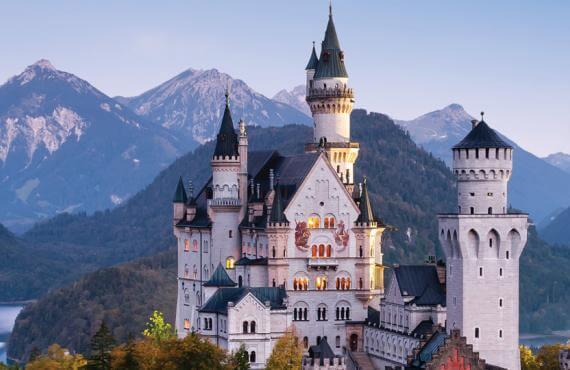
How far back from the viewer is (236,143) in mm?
160500

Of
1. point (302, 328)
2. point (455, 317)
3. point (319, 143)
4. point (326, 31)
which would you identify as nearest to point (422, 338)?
point (455, 317)

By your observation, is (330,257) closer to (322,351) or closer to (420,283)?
(322,351)

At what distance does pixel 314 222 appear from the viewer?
155m

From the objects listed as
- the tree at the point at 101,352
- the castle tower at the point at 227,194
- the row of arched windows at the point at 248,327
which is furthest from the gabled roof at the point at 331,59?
the tree at the point at 101,352

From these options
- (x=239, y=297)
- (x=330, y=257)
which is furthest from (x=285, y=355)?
(x=330, y=257)

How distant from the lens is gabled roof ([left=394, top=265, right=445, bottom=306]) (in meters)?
139

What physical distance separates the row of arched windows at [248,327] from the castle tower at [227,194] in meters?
17.8

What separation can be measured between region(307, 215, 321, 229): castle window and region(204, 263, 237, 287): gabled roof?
9.39 metres

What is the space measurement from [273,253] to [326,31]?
2669cm

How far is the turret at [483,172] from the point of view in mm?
131375

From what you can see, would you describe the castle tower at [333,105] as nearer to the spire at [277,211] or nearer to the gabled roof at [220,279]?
the spire at [277,211]

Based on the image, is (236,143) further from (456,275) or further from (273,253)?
(456,275)

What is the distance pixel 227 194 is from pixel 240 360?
29214mm

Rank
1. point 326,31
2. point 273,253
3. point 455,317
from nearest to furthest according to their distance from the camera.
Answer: point 455,317
point 273,253
point 326,31
